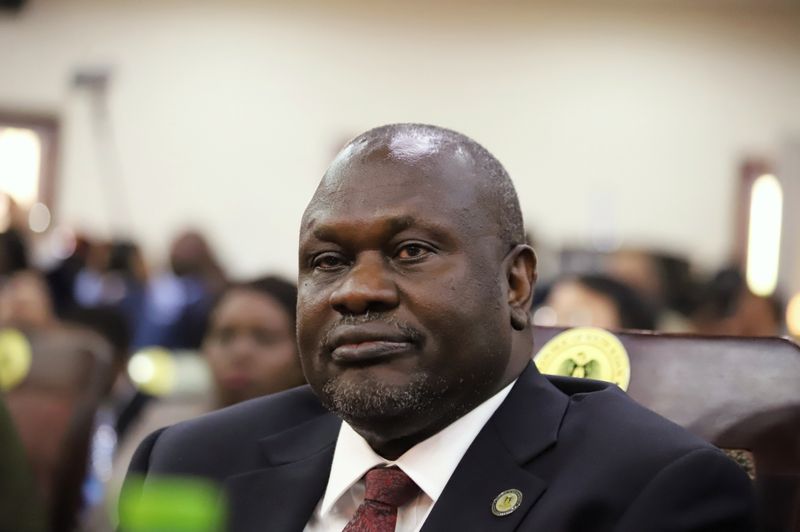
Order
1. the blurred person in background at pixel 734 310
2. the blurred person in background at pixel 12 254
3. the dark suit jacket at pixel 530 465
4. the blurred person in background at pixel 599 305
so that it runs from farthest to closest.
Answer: the blurred person in background at pixel 12 254 < the blurred person in background at pixel 734 310 < the blurred person in background at pixel 599 305 < the dark suit jacket at pixel 530 465

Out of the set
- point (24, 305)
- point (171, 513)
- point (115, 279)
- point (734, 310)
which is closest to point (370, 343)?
point (171, 513)

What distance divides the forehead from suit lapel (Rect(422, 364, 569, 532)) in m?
0.25

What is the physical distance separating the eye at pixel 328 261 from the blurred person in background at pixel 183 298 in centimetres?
379

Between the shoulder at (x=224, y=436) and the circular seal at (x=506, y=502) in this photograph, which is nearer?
the circular seal at (x=506, y=502)

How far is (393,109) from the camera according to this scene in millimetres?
8242

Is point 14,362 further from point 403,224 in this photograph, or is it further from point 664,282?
point 664,282

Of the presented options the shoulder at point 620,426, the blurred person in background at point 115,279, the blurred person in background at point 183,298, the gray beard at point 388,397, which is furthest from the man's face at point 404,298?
the blurred person in background at point 115,279

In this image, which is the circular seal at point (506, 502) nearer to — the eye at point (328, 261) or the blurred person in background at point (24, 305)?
the eye at point (328, 261)

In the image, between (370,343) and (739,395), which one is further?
(739,395)

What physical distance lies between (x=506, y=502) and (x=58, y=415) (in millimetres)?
1735

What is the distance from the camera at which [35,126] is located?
8211 millimetres

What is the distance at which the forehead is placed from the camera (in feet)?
4.95

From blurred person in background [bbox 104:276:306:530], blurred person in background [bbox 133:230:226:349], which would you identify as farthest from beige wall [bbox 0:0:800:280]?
blurred person in background [bbox 104:276:306:530]

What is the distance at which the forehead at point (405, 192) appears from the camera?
1.51 meters
